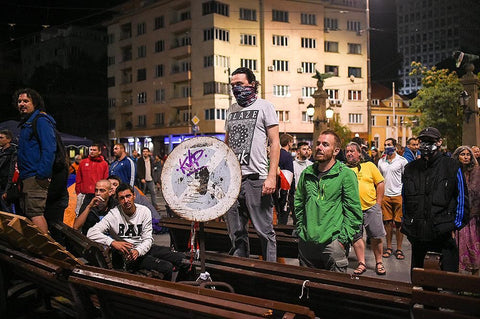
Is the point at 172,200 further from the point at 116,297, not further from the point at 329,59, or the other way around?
the point at 329,59

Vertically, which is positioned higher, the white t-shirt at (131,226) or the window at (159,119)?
the window at (159,119)

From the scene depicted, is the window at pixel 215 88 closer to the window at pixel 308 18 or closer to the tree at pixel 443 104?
the window at pixel 308 18

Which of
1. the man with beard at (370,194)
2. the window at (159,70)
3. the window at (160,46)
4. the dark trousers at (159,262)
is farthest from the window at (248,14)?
the dark trousers at (159,262)

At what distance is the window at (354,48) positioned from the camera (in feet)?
217

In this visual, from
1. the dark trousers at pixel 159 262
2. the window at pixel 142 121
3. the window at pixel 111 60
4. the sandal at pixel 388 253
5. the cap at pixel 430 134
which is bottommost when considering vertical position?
the sandal at pixel 388 253

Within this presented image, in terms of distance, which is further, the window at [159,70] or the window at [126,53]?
the window at [126,53]

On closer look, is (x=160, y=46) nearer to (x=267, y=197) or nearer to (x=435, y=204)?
(x=267, y=197)

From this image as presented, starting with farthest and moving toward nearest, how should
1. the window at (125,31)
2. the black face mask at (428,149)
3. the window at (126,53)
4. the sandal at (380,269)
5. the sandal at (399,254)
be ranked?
the window at (125,31)
the window at (126,53)
the sandal at (399,254)
the sandal at (380,269)
the black face mask at (428,149)

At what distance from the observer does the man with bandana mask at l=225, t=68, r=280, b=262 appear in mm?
4902

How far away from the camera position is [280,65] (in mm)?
60594

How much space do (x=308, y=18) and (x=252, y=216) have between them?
60.9m


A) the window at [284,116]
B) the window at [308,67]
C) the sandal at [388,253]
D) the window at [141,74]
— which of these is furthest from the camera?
the window at [141,74]

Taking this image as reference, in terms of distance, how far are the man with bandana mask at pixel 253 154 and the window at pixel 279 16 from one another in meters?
58.0

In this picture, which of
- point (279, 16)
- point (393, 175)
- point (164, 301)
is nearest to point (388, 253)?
point (393, 175)
